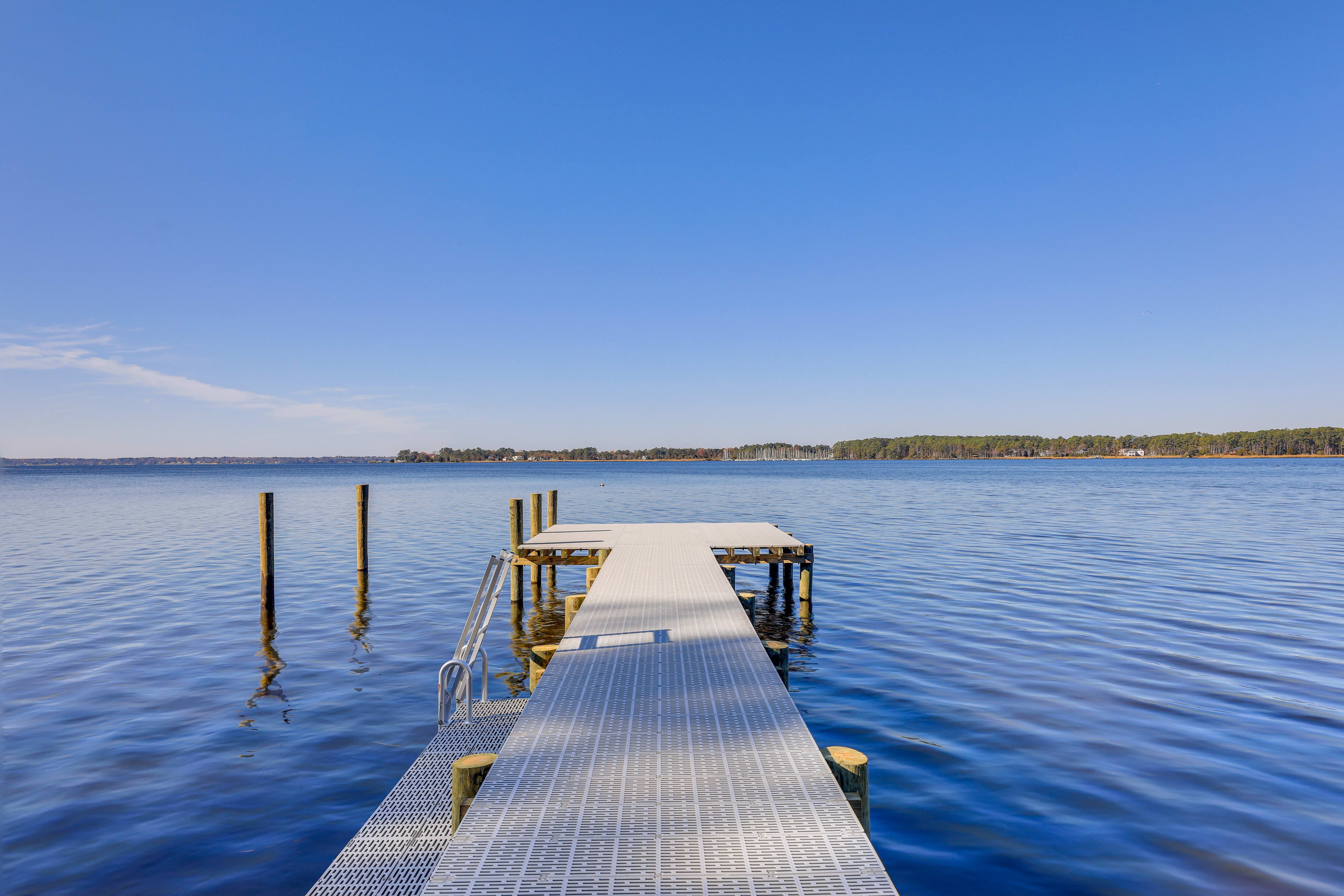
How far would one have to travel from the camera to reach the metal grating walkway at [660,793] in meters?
3.42

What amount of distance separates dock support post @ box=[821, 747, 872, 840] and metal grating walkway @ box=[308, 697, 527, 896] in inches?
122

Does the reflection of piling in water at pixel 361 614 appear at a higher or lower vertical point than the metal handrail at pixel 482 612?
lower

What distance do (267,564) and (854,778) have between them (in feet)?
51.4

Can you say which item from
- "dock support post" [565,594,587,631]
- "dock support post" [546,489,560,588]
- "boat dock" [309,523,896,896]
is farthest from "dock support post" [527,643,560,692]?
"dock support post" [546,489,560,588]

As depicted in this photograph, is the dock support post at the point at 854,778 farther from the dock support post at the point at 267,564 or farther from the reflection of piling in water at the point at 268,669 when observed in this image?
the dock support post at the point at 267,564

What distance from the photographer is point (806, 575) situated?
1595 centimetres

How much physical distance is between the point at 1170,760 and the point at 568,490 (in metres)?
67.7

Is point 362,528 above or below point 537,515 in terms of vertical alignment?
below

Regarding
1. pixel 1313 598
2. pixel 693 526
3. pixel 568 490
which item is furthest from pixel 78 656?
pixel 568 490

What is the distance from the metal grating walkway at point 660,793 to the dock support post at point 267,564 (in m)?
10.9

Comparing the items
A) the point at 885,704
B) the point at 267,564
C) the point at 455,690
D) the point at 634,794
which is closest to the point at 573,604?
→ the point at 455,690

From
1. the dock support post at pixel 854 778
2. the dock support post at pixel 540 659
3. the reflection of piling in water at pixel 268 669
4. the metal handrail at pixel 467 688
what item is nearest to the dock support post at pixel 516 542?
the reflection of piling in water at pixel 268 669

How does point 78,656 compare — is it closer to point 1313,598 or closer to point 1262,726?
point 1262,726

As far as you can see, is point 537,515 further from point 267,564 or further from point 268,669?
point 268,669
